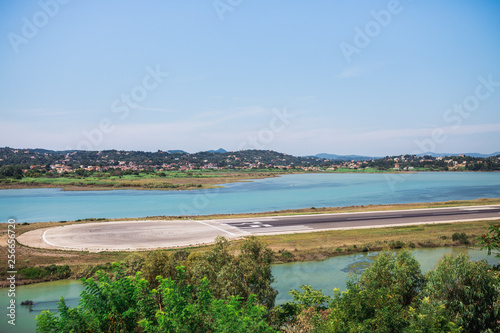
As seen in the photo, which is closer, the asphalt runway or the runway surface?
the runway surface

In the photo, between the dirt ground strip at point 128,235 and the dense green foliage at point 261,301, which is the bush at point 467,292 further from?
the dirt ground strip at point 128,235

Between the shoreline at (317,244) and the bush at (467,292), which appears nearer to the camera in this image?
the bush at (467,292)

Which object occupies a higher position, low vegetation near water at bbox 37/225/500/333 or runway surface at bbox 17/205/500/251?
low vegetation near water at bbox 37/225/500/333

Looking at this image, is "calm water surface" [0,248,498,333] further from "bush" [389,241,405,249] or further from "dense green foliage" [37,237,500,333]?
"dense green foliage" [37,237,500,333]

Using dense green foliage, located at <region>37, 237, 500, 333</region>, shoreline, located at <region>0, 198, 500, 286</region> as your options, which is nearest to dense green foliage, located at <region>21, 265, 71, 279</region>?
shoreline, located at <region>0, 198, 500, 286</region>

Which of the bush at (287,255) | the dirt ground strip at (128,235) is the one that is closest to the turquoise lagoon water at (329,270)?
the bush at (287,255)

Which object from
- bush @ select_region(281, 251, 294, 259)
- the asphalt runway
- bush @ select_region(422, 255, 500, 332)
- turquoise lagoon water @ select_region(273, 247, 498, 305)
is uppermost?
bush @ select_region(422, 255, 500, 332)
